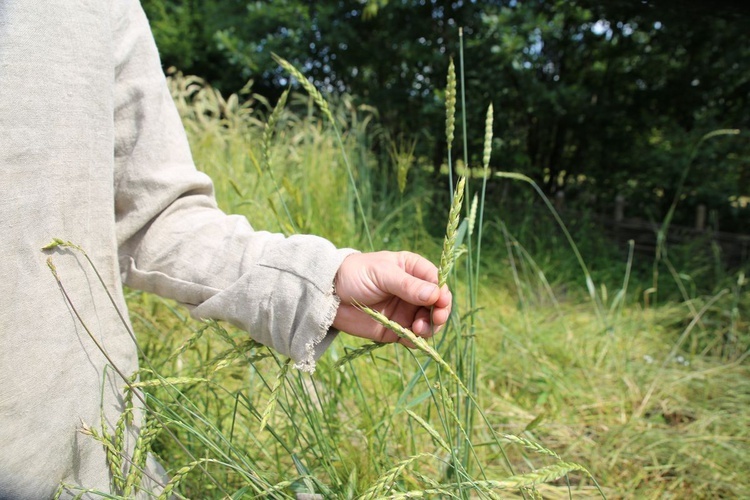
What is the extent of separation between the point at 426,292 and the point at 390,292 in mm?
74

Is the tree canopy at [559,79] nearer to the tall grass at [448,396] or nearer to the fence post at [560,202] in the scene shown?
the fence post at [560,202]

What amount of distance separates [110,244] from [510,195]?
500cm

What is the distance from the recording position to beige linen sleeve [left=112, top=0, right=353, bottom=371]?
772 mm

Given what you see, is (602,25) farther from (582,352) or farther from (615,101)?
(582,352)

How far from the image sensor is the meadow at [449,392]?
0.83 meters

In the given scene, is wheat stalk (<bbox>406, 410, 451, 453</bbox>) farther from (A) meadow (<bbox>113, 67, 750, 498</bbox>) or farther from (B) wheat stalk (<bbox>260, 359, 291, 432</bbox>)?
(B) wheat stalk (<bbox>260, 359, 291, 432</bbox>)

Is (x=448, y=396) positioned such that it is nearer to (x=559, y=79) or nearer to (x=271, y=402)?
(x=271, y=402)

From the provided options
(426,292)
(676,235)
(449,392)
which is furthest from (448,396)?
(676,235)

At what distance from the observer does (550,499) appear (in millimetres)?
1442

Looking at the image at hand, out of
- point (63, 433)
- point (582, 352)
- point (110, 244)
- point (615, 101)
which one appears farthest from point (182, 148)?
point (615, 101)

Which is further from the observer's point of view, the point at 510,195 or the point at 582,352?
the point at 510,195

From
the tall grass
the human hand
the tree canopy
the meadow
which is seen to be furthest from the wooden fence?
the human hand

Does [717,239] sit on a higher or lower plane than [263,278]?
lower

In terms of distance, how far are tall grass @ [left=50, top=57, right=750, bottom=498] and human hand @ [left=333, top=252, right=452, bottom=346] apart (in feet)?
0.15
